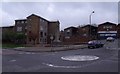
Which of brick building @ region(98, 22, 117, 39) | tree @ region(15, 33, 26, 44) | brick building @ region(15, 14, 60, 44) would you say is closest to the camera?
tree @ region(15, 33, 26, 44)

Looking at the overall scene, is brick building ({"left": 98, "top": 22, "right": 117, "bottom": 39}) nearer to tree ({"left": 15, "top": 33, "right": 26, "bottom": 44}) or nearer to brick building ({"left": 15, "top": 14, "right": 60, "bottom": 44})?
brick building ({"left": 15, "top": 14, "right": 60, "bottom": 44})

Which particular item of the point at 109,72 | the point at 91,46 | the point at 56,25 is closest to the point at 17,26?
the point at 56,25

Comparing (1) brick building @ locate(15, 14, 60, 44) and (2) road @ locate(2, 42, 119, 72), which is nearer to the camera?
(2) road @ locate(2, 42, 119, 72)

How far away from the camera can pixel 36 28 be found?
3027 inches

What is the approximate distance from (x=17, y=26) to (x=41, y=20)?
42.2 ft

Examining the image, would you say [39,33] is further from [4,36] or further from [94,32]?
[94,32]

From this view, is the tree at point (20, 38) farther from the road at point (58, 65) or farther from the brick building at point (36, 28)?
the road at point (58, 65)

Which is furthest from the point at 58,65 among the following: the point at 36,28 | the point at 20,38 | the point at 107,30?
the point at 107,30

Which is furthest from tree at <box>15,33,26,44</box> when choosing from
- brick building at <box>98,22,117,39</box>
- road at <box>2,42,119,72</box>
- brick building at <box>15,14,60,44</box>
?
road at <box>2,42,119,72</box>

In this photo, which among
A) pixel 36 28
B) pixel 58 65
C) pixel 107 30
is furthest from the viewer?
pixel 107 30

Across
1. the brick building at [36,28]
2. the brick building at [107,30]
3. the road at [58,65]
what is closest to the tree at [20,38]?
the brick building at [36,28]

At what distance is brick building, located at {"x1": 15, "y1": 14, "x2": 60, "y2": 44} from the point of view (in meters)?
76.4

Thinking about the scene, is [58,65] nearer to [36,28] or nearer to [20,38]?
[20,38]

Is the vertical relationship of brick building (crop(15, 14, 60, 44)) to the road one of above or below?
above
